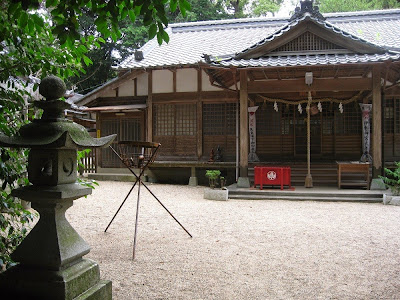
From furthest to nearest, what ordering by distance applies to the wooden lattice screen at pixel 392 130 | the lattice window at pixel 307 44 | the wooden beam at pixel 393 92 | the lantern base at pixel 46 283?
the wooden lattice screen at pixel 392 130 → the wooden beam at pixel 393 92 → the lattice window at pixel 307 44 → the lantern base at pixel 46 283

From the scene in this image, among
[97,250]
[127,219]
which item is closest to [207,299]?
[97,250]

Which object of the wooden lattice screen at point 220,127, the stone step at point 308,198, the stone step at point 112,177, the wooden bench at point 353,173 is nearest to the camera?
the stone step at point 308,198

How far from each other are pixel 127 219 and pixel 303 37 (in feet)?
27.8

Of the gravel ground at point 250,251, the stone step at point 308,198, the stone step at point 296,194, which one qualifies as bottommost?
the gravel ground at point 250,251

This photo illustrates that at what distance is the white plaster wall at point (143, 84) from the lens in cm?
1520

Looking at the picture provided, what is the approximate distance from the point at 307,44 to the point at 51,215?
1084 centimetres

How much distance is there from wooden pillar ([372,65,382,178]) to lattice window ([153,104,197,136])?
6797mm

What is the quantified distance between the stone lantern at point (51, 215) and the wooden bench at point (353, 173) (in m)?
9.36

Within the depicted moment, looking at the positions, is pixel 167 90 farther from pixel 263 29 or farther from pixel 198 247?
pixel 198 247

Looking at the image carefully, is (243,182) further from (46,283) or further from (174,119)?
(46,283)

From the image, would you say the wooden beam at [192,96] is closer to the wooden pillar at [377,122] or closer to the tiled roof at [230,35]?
the tiled roof at [230,35]

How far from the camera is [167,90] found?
48.6ft

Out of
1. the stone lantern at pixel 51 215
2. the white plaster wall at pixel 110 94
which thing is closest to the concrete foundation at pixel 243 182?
the white plaster wall at pixel 110 94

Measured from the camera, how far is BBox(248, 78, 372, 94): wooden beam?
35.5ft
